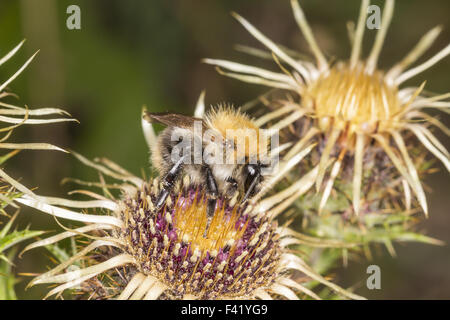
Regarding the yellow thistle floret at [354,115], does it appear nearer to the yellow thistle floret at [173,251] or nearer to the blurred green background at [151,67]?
the yellow thistle floret at [173,251]

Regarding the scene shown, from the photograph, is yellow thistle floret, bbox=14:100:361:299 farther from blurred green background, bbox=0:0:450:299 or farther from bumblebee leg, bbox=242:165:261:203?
blurred green background, bbox=0:0:450:299

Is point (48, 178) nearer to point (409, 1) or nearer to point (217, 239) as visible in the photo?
point (217, 239)

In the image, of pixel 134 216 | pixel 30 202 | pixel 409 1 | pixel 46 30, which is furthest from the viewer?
pixel 409 1

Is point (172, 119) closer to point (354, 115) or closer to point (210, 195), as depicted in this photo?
point (210, 195)

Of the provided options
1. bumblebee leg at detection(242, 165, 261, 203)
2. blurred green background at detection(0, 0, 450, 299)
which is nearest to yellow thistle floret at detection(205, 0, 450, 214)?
bumblebee leg at detection(242, 165, 261, 203)

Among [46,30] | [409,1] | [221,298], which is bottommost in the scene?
[221,298]

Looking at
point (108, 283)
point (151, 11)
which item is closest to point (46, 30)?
point (151, 11)
